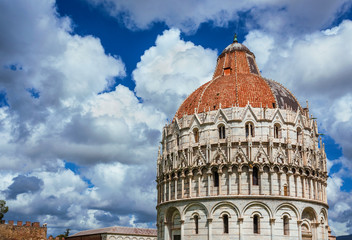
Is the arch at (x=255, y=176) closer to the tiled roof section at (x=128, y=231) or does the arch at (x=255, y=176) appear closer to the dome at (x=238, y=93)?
the dome at (x=238, y=93)

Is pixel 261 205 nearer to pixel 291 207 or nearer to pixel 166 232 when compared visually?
pixel 291 207

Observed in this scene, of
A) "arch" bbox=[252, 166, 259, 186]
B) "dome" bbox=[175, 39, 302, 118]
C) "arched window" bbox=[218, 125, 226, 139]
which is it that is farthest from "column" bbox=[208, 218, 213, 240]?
"dome" bbox=[175, 39, 302, 118]

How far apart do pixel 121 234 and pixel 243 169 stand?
45407 mm

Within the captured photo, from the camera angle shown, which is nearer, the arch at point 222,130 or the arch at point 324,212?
the arch at point 222,130

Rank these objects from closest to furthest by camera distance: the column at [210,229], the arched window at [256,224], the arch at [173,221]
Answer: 1. the arched window at [256,224]
2. the column at [210,229]
3. the arch at [173,221]

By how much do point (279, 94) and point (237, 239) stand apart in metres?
19.4

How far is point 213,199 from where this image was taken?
48844mm

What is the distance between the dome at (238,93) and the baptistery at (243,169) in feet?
0.45

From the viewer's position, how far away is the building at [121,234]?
278ft

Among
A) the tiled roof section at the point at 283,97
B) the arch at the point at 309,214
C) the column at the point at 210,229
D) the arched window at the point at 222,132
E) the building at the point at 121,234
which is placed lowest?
the building at the point at 121,234

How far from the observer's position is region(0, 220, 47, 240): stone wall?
7312 cm

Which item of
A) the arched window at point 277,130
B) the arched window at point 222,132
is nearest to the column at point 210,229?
the arched window at point 222,132

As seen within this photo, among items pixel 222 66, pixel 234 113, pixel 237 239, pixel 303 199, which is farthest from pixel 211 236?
pixel 222 66

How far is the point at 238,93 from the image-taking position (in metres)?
54.0
